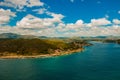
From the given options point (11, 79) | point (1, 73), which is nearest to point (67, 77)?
point (11, 79)

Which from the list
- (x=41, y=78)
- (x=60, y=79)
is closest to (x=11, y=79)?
(x=41, y=78)

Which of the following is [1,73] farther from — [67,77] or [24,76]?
[67,77]

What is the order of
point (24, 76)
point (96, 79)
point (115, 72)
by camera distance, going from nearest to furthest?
point (96, 79), point (24, 76), point (115, 72)

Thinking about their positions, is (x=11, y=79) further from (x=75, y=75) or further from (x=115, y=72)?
(x=115, y=72)

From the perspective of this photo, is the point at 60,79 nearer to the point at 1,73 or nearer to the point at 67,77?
the point at 67,77

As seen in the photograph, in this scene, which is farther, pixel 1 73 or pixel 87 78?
pixel 1 73

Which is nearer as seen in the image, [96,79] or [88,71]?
[96,79]

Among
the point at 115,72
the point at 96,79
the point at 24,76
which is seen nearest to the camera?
the point at 96,79
